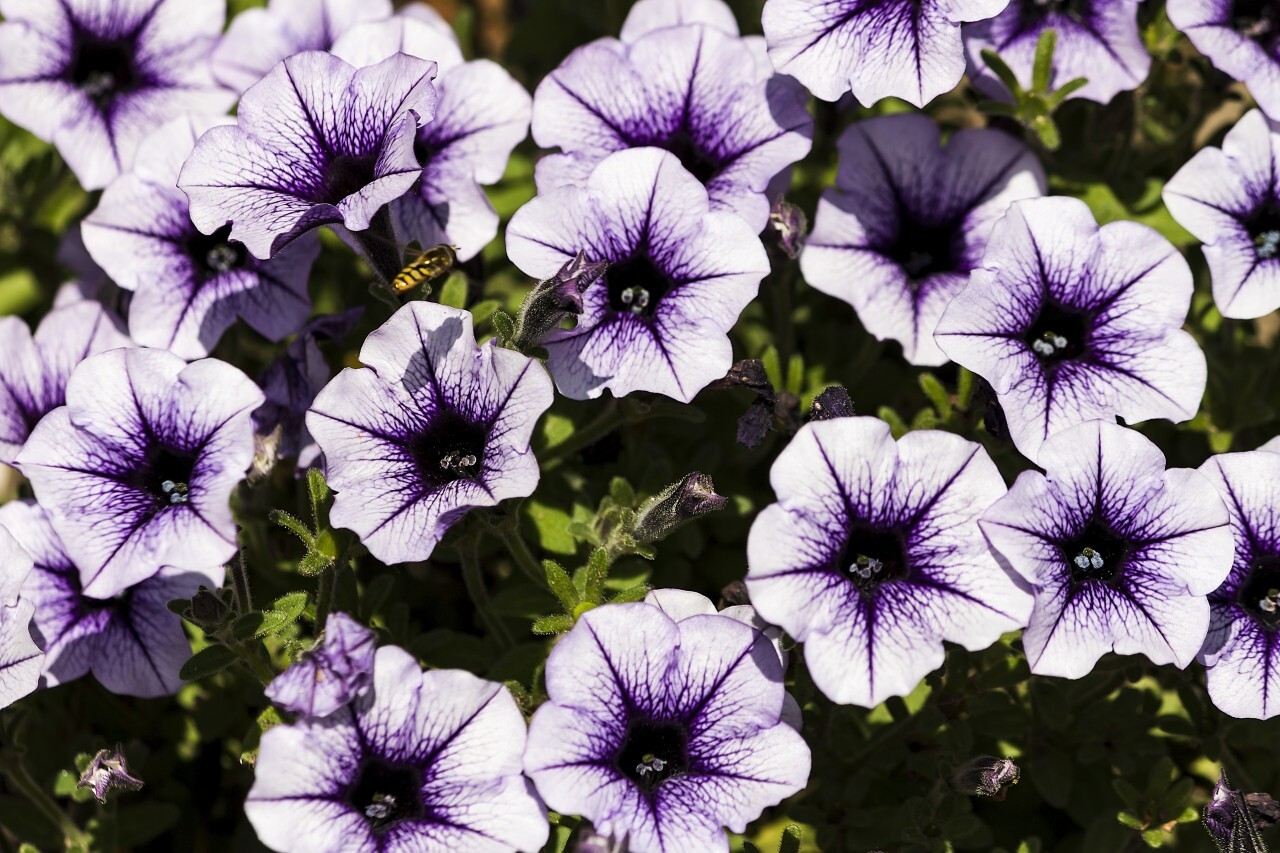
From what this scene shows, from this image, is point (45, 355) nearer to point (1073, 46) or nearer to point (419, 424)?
point (419, 424)

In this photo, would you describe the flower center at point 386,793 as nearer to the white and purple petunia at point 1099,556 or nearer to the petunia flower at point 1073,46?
the white and purple petunia at point 1099,556

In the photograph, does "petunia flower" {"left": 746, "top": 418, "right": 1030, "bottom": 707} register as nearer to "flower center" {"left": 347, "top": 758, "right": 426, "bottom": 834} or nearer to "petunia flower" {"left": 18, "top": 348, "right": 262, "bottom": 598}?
"flower center" {"left": 347, "top": 758, "right": 426, "bottom": 834}

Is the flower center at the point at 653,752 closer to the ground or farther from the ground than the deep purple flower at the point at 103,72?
closer to the ground

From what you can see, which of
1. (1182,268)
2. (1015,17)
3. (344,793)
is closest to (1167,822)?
(1182,268)

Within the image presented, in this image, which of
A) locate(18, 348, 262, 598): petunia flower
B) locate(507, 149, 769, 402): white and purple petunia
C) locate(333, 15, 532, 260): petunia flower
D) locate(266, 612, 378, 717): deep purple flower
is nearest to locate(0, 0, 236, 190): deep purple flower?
locate(333, 15, 532, 260): petunia flower

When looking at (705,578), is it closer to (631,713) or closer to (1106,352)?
(631,713)

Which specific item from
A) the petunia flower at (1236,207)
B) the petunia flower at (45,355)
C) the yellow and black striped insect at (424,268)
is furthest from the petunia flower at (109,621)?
the petunia flower at (1236,207)
